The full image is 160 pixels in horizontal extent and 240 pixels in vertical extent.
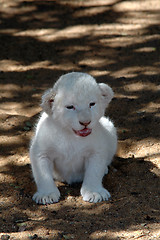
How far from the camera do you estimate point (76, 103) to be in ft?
16.5

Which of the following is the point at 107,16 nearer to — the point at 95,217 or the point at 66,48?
the point at 66,48

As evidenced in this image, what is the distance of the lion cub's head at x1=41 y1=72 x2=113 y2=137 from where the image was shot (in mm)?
5039

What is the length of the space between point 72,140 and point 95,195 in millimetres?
678

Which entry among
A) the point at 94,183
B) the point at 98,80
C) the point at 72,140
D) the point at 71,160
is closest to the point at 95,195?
the point at 94,183

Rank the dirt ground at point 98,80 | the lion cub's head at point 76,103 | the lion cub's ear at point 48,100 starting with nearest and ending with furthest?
the dirt ground at point 98,80 → the lion cub's head at point 76,103 → the lion cub's ear at point 48,100

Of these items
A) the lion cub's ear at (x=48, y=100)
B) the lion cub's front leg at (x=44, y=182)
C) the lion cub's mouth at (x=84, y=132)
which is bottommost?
the lion cub's front leg at (x=44, y=182)

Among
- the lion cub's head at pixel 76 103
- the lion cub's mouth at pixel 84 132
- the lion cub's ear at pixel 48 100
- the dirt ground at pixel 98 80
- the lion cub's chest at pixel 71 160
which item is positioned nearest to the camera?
the dirt ground at pixel 98 80

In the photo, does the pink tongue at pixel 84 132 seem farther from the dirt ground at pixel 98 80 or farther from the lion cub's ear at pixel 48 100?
the dirt ground at pixel 98 80

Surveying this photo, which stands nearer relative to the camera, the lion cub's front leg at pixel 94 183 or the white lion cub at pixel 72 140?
the white lion cub at pixel 72 140

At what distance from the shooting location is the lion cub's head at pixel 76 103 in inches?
198

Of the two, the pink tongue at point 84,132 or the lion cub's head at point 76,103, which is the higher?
the lion cub's head at point 76,103

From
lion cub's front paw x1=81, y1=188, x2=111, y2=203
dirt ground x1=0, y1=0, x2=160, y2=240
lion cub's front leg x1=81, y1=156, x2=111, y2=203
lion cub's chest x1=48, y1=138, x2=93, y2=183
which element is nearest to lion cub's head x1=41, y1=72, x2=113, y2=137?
lion cub's chest x1=48, y1=138, x2=93, y2=183

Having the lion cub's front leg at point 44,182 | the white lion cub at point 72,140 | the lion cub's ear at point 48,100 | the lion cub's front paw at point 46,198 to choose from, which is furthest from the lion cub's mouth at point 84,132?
the lion cub's front paw at point 46,198

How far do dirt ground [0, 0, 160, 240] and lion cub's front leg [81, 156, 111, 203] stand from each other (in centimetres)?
8
